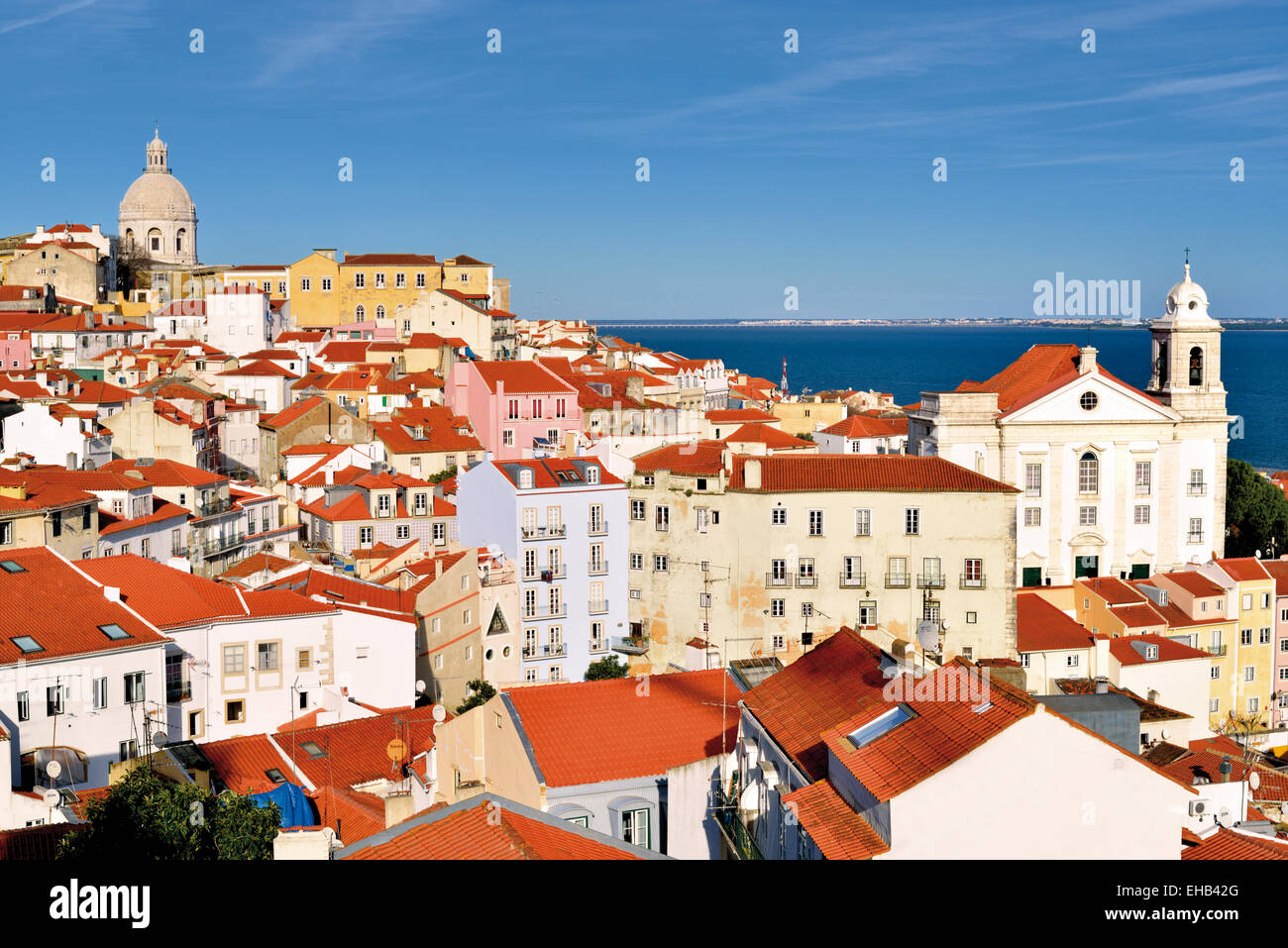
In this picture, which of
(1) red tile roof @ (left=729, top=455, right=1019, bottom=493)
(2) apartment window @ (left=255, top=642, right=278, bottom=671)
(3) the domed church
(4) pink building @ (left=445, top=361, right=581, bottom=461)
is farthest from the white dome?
(3) the domed church

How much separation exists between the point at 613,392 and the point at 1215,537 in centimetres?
2360

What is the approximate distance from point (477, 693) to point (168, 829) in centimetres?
1715

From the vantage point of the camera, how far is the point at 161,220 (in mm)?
86375

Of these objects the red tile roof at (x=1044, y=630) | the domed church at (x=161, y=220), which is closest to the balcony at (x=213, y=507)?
the red tile roof at (x=1044, y=630)

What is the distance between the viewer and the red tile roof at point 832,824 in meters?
8.76

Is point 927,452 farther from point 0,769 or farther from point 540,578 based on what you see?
point 0,769

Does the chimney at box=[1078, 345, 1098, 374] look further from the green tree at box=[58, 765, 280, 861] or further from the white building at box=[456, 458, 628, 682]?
the green tree at box=[58, 765, 280, 861]

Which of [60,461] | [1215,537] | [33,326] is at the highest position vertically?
[33,326]

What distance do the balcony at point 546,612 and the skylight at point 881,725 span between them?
20279 millimetres

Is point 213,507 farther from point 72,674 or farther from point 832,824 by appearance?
point 832,824

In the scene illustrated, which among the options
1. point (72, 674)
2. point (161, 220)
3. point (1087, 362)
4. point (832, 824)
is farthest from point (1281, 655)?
point (161, 220)

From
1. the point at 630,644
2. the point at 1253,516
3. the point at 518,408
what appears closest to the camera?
the point at 630,644

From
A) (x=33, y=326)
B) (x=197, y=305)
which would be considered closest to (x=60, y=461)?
(x=33, y=326)

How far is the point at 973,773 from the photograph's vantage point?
8727 mm
